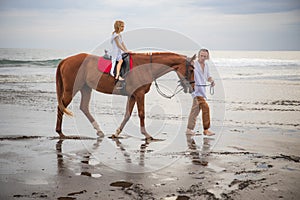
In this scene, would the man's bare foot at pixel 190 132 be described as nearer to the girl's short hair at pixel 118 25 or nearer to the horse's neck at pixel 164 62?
the horse's neck at pixel 164 62

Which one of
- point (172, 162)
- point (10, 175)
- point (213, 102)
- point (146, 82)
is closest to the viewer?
point (10, 175)

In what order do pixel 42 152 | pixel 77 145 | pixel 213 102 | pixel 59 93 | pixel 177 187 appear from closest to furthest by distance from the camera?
1. pixel 177 187
2. pixel 42 152
3. pixel 77 145
4. pixel 59 93
5. pixel 213 102

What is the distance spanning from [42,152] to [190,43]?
372 centimetres

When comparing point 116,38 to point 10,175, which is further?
point 116,38

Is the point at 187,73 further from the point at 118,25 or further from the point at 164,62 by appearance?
the point at 118,25

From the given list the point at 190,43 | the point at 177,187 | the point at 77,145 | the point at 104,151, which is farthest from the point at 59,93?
the point at 177,187

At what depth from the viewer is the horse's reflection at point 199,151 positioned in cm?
609

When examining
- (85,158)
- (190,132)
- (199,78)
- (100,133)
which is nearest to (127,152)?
(85,158)

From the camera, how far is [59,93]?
8445 mm

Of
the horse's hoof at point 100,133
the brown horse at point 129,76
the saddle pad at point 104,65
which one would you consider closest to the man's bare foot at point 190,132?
the brown horse at point 129,76

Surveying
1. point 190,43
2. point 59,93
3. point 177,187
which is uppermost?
point 190,43

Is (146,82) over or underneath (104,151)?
over

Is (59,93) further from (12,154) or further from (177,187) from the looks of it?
(177,187)

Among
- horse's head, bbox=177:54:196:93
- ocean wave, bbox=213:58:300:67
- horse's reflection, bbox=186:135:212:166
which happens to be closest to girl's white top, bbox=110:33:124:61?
horse's head, bbox=177:54:196:93
